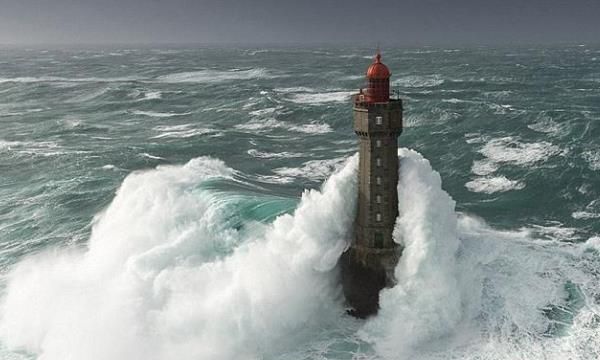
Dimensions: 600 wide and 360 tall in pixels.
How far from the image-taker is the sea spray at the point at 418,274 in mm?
26219

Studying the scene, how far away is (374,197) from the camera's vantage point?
2777cm

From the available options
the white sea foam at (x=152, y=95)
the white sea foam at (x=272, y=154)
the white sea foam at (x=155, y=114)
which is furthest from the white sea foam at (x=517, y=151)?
the white sea foam at (x=152, y=95)

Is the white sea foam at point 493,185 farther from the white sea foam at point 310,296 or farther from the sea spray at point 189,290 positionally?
the sea spray at point 189,290

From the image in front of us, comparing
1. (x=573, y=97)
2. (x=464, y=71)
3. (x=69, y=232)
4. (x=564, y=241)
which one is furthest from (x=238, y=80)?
(x=564, y=241)

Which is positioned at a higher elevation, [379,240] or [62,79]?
[62,79]

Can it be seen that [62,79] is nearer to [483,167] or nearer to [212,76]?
[212,76]

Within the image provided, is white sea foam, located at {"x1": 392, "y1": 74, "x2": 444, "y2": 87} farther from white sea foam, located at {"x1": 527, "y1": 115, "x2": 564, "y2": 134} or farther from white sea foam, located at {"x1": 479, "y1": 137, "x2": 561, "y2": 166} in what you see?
white sea foam, located at {"x1": 479, "y1": 137, "x2": 561, "y2": 166}

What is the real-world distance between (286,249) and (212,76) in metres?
114

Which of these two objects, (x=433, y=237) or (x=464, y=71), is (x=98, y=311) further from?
(x=464, y=71)

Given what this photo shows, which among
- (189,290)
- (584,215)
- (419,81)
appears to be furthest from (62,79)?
(584,215)

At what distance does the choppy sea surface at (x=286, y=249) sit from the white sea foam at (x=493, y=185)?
0.14 m

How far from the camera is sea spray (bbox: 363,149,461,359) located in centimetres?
2622

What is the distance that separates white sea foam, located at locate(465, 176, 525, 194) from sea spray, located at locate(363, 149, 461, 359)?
52.3 feet

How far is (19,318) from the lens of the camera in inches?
1110
